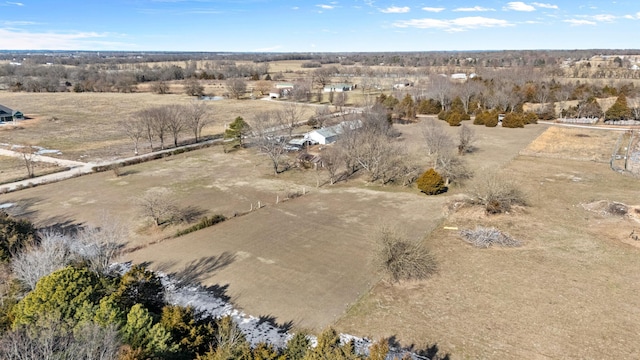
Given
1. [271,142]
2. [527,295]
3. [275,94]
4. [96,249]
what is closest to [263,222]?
[96,249]

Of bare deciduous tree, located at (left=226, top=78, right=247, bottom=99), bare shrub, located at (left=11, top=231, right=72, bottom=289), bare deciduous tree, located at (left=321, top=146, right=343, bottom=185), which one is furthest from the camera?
bare deciduous tree, located at (left=226, top=78, right=247, bottom=99)

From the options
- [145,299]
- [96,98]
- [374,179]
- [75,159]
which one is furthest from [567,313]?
[96,98]

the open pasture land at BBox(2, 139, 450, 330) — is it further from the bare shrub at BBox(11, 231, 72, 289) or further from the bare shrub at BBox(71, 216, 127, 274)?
the bare shrub at BBox(11, 231, 72, 289)

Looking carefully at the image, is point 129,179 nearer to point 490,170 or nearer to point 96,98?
point 490,170

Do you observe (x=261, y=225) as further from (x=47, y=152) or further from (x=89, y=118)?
(x=89, y=118)

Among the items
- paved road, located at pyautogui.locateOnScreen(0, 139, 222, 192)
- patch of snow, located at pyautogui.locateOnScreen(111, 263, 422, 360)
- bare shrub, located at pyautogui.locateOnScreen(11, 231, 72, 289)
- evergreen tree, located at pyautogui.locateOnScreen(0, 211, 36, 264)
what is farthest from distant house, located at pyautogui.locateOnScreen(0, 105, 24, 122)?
bare shrub, located at pyautogui.locateOnScreen(11, 231, 72, 289)
